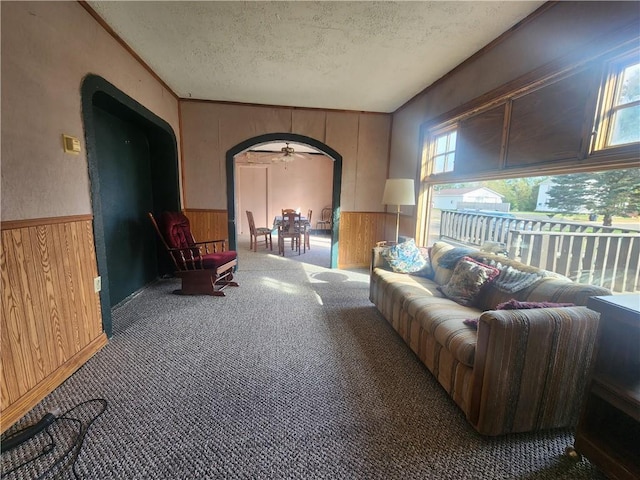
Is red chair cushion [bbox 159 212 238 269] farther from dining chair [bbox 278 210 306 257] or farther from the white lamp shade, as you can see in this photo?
the white lamp shade

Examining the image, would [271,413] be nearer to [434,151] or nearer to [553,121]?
[553,121]

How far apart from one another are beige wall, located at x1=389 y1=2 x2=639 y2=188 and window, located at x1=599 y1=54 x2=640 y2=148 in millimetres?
232

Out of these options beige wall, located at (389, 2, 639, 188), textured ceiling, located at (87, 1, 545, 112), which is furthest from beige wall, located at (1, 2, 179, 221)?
beige wall, located at (389, 2, 639, 188)

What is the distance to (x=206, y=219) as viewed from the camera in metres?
4.34

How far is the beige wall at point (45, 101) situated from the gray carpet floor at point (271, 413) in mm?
1207

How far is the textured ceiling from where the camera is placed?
6.81ft

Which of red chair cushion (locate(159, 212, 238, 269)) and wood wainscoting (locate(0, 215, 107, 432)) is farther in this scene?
red chair cushion (locate(159, 212, 238, 269))

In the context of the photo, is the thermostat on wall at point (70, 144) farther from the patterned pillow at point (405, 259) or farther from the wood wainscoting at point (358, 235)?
the wood wainscoting at point (358, 235)

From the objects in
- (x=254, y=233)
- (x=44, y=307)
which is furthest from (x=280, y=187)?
(x=44, y=307)

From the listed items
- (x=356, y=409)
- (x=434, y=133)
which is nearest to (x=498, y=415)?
(x=356, y=409)

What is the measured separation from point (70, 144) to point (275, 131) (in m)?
2.86

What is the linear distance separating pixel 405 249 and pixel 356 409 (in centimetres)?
179

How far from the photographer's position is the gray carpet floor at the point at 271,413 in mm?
1239

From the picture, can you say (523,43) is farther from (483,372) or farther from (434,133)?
(483,372)
